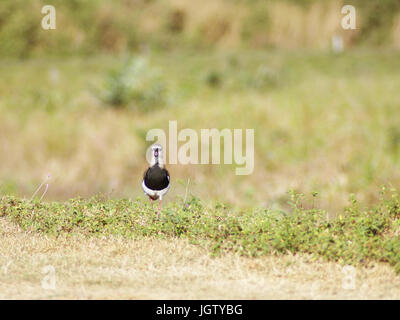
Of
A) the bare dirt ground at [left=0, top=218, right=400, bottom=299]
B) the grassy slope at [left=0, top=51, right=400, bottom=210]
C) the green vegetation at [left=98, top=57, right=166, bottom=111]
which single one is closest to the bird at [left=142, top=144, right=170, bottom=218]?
the bare dirt ground at [left=0, top=218, right=400, bottom=299]

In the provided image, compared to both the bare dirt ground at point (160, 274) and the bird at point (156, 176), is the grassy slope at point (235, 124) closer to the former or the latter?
the bare dirt ground at point (160, 274)

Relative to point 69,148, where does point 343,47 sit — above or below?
above

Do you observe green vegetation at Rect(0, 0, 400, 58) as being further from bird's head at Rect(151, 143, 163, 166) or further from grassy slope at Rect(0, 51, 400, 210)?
bird's head at Rect(151, 143, 163, 166)

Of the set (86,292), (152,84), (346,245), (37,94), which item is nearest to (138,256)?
(86,292)

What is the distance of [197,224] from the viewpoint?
12.9 feet

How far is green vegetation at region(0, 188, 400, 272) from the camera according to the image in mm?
3650

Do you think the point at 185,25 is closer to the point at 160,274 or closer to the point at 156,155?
the point at 156,155

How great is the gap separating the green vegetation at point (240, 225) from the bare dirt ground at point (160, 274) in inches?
3.9

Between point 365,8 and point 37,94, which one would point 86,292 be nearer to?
point 37,94

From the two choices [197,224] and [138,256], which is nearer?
[138,256]

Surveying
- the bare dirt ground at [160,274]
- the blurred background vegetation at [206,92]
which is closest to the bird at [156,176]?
the bare dirt ground at [160,274]

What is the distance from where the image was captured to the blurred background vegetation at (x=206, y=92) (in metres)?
9.17

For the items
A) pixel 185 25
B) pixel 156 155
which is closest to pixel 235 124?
pixel 185 25
